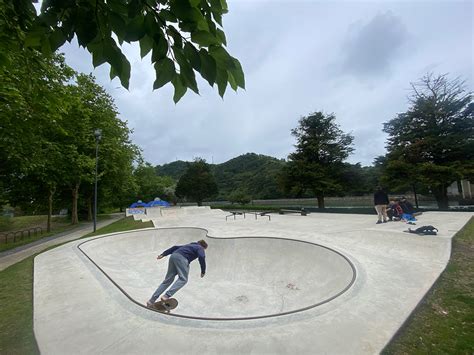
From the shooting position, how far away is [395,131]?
24.9 meters

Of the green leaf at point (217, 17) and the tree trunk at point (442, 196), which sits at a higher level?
the green leaf at point (217, 17)

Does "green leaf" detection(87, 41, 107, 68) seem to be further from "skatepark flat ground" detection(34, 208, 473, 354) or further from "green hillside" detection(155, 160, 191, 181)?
"green hillside" detection(155, 160, 191, 181)

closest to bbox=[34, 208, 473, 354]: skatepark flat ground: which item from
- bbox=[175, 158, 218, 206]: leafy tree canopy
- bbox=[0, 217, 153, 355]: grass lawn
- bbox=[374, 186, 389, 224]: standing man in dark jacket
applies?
bbox=[0, 217, 153, 355]: grass lawn

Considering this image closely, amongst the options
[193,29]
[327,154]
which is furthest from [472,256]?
[327,154]

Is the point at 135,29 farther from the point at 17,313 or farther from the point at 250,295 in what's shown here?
the point at 250,295

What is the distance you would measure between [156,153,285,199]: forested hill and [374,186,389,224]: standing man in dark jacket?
3977 cm

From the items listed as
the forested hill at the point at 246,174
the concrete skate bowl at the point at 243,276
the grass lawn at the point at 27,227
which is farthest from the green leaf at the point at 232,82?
the forested hill at the point at 246,174

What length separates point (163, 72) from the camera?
4.46ft

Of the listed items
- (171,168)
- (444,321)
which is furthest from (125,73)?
(171,168)

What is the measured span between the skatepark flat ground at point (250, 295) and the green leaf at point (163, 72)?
136 inches

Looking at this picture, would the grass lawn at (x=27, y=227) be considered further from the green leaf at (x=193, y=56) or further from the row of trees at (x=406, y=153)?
the row of trees at (x=406, y=153)

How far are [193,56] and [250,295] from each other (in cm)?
681

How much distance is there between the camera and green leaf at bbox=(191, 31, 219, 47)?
4.01 feet

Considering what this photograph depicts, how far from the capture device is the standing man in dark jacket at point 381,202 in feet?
40.7
